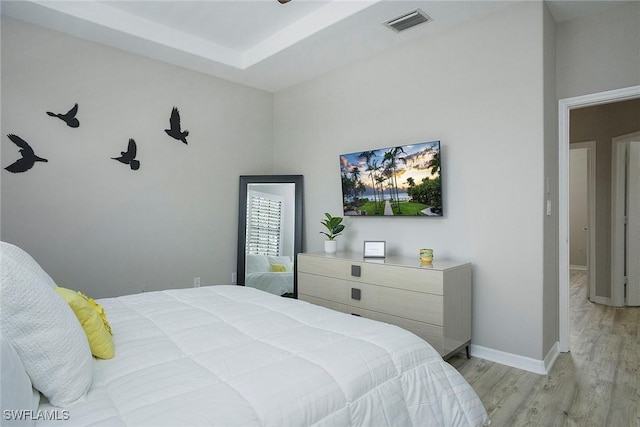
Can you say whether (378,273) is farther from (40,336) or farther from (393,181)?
(40,336)

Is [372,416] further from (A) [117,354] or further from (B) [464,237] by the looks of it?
(B) [464,237]

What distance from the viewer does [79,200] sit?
341 centimetres

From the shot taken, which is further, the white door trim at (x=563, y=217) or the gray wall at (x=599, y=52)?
the white door trim at (x=563, y=217)

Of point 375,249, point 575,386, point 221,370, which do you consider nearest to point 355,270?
point 375,249

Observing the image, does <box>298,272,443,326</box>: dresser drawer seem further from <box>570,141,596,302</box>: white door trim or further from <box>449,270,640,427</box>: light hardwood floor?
<box>570,141,596,302</box>: white door trim

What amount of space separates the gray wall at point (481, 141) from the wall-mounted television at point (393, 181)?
0.12m

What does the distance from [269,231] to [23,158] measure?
7.81ft

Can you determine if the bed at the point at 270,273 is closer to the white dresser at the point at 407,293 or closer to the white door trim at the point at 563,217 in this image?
the white dresser at the point at 407,293

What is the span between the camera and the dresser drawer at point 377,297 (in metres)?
2.77

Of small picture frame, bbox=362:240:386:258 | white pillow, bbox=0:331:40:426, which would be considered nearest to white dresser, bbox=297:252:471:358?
small picture frame, bbox=362:240:386:258

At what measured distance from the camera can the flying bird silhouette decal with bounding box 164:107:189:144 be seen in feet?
13.2

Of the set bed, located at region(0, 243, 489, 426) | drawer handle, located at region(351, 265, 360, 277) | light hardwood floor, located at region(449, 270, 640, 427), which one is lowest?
light hardwood floor, located at region(449, 270, 640, 427)

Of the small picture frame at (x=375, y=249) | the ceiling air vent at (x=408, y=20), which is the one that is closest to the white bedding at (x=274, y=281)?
the small picture frame at (x=375, y=249)

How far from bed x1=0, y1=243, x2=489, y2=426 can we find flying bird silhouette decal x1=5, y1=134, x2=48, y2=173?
6.64 feet
